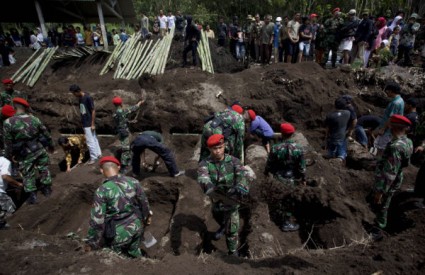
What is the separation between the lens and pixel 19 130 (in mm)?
5008

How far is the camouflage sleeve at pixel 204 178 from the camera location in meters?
3.51

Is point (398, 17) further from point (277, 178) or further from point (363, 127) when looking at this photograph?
point (277, 178)

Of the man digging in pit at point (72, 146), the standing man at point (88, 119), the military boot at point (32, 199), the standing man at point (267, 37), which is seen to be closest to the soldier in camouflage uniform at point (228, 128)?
the standing man at point (88, 119)

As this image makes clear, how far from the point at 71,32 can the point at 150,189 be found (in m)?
12.2

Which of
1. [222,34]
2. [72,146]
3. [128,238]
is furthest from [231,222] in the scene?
[222,34]

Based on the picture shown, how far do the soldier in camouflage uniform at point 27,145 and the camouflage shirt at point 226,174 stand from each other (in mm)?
3529

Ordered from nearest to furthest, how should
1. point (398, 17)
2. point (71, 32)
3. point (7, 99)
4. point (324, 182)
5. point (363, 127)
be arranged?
point (324, 182) → point (363, 127) → point (7, 99) → point (398, 17) → point (71, 32)

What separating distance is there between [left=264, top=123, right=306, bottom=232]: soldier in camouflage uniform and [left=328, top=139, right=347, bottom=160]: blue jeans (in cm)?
186

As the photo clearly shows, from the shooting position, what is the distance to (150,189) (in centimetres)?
571

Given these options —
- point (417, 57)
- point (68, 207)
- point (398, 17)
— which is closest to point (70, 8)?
point (68, 207)

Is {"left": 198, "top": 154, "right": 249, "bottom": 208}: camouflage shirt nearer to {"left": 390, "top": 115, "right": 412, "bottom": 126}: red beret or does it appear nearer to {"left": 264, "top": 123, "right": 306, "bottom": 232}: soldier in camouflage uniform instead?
{"left": 264, "top": 123, "right": 306, "bottom": 232}: soldier in camouflage uniform

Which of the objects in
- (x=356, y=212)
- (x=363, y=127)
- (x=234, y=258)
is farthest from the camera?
(x=363, y=127)

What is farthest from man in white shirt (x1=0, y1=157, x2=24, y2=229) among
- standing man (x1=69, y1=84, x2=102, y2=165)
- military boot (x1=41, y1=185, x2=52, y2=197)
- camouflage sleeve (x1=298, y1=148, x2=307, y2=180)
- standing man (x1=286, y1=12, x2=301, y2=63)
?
standing man (x1=286, y1=12, x2=301, y2=63)

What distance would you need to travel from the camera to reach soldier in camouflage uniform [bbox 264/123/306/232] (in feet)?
14.3
